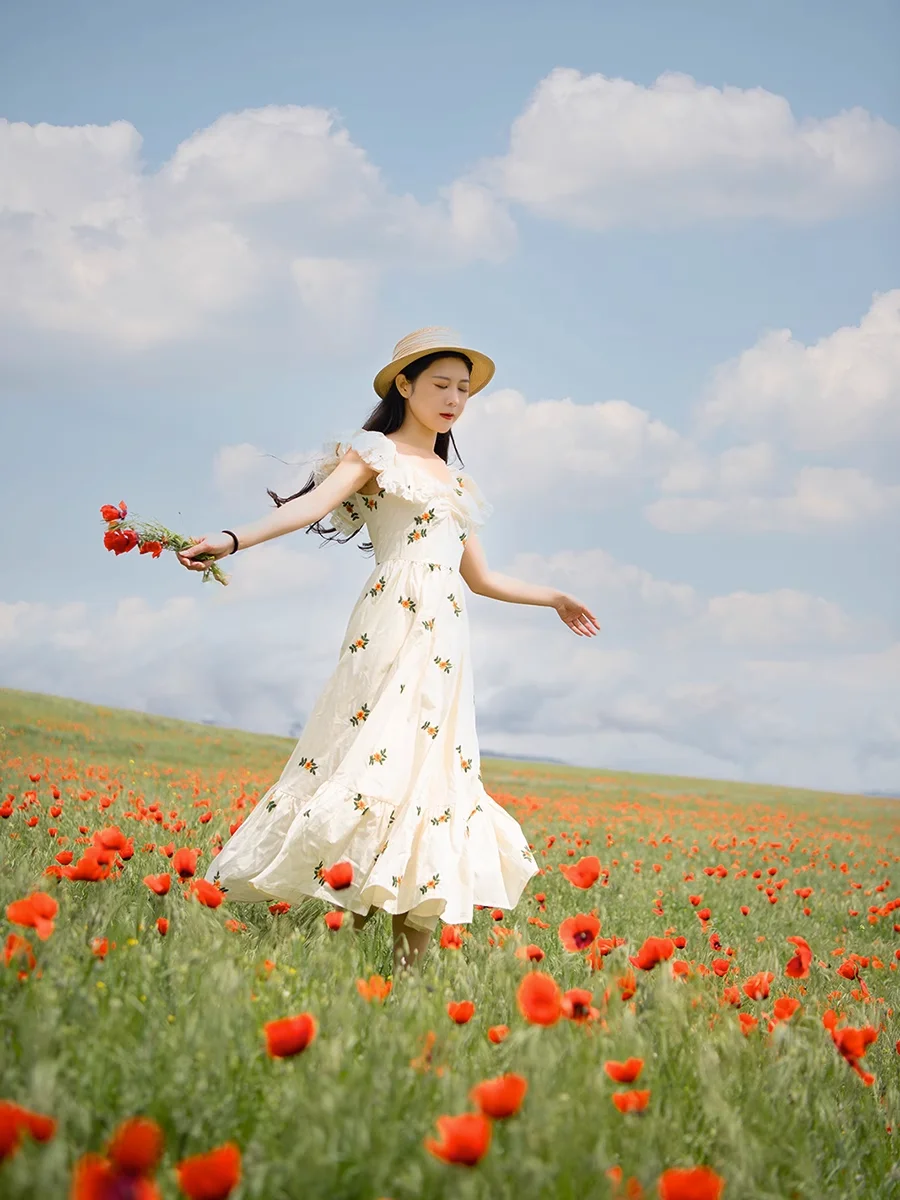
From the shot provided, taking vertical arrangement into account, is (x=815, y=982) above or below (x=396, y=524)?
below

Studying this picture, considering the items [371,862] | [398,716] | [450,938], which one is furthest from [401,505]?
[450,938]

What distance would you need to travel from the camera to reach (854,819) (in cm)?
2008

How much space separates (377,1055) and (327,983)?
0.74 m

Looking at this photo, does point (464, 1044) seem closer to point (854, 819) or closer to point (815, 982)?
point (815, 982)

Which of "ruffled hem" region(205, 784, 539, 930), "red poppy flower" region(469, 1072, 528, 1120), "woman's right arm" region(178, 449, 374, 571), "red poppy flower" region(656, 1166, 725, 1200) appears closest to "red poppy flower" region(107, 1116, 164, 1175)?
"red poppy flower" region(469, 1072, 528, 1120)

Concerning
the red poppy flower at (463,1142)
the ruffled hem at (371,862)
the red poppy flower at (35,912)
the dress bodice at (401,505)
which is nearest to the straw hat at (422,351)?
the dress bodice at (401,505)

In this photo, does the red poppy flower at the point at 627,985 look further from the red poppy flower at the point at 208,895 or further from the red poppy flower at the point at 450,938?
the red poppy flower at the point at 208,895

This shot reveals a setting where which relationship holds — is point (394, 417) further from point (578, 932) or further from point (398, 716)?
point (578, 932)

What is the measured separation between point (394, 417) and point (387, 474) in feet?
1.99

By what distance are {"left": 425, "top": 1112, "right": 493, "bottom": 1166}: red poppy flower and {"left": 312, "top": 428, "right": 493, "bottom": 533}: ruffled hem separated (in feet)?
11.5

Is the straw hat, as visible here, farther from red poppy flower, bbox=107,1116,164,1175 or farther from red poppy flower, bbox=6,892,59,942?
red poppy flower, bbox=107,1116,164,1175

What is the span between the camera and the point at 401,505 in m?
5.09

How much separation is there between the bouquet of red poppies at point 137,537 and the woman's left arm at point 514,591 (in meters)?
1.74

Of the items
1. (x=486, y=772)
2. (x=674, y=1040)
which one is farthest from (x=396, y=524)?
(x=486, y=772)
